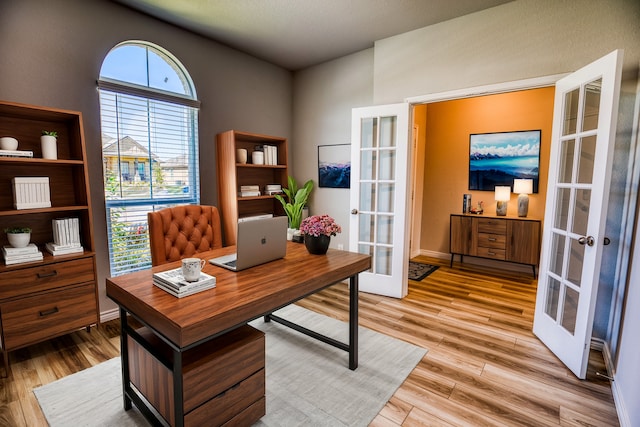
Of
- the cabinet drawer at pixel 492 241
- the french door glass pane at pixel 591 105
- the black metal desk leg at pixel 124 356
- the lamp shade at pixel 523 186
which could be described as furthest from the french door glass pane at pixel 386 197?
the black metal desk leg at pixel 124 356

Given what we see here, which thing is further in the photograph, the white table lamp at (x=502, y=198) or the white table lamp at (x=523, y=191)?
the white table lamp at (x=502, y=198)

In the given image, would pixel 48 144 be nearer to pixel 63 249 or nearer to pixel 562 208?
pixel 63 249

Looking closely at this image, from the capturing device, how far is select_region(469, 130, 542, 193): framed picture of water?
14.4ft

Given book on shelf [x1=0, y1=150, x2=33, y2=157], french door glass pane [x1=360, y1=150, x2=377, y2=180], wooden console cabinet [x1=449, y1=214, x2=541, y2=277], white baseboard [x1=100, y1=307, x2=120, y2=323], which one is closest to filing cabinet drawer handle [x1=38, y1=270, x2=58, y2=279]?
white baseboard [x1=100, y1=307, x2=120, y2=323]

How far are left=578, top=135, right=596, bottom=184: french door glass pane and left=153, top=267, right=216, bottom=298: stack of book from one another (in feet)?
8.21

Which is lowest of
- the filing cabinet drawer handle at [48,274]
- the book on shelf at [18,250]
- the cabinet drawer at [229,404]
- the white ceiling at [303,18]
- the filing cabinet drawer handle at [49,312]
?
the cabinet drawer at [229,404]

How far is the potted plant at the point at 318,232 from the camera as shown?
6.97 ft

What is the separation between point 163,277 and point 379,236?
8.34ft

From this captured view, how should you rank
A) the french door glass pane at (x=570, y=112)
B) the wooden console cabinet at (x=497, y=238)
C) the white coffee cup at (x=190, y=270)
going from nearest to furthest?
the white coffee cup at (x=190, y=270), the french door glass pane at (x=570, y=112), the wooden console cabinet at (x=497, y=238)

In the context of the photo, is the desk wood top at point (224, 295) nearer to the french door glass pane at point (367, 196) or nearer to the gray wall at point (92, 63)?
the french door glass pane at point (367, 196)

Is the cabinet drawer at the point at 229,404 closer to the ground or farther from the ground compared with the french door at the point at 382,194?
closer to the ground

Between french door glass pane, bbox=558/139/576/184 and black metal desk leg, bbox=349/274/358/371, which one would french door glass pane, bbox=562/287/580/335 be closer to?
french door glass pane, bbox=558/139/576/184

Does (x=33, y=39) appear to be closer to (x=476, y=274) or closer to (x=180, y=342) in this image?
(x=180, y=342)

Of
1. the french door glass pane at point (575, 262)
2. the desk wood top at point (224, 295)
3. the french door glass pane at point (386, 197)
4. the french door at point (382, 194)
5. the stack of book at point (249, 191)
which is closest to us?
the desk wood top at point (224, 295)
